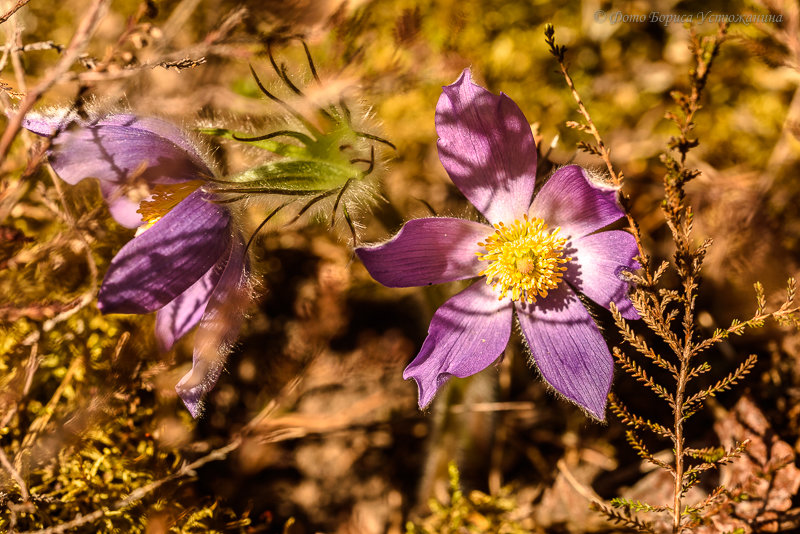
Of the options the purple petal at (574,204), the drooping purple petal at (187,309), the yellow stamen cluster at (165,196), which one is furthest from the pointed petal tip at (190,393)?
the purple petal at (574,204)

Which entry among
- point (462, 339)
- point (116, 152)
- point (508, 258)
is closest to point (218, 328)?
point (116, 152)

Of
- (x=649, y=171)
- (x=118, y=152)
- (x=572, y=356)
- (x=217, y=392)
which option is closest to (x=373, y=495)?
(x=217, y=392)

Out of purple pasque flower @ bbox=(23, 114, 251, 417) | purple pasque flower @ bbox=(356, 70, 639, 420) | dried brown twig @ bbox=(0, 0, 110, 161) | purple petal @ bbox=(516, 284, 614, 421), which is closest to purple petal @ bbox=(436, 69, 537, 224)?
purple pasque flower @ bbox=(356, 70, 639, 420)

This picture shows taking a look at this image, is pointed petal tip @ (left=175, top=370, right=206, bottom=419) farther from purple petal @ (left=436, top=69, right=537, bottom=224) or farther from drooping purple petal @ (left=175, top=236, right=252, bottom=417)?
purple petal @ (left=436, top=69, right=537, bottom=224)

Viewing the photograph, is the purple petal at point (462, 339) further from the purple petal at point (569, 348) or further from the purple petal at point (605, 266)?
the purple petal at point (605, 266)

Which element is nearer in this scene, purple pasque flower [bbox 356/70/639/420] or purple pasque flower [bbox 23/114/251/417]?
purple pasque flower [bbox 23/114/251/417]

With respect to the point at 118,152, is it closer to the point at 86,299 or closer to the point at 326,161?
the point at 86,299
